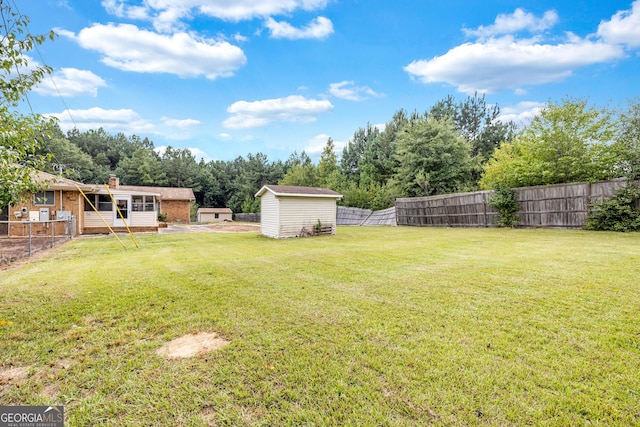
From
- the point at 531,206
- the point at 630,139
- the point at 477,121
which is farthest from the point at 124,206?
the point at 477,121

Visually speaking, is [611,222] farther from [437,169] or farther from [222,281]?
[222,281]

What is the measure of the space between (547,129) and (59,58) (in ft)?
65.9

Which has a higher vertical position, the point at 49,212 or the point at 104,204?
the point at 104,204

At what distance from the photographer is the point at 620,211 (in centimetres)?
988

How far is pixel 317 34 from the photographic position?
13.7m

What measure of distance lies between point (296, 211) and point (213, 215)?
26.8 metres

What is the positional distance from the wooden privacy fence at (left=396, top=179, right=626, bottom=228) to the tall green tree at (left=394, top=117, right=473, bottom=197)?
281 centimetres

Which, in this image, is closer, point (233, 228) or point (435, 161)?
point (233, 228)

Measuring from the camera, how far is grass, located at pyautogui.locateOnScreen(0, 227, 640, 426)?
1.71 meters

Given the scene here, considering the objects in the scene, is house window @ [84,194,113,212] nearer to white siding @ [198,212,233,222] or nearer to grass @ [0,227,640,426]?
grass @ [0,227,640,426]

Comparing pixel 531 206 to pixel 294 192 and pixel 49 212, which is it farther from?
pixel 49 212

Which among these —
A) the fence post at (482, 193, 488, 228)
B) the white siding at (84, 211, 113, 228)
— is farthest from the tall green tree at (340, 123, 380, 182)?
the white siding at (84, 211, 113, 228)

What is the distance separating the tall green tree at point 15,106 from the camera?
2.92 meters

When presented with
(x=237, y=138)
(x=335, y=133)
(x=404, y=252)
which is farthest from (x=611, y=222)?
(x=237, y=138)
